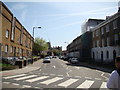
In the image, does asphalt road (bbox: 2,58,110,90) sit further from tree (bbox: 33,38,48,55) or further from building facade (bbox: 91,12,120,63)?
tree (bbox: 33,38,48,55)

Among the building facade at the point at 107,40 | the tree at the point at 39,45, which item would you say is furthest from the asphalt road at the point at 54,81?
the tree at the point at 39,45

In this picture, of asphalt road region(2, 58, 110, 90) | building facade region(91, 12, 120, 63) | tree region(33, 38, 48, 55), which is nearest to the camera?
asphalt road region(2, 58, 110, 90)

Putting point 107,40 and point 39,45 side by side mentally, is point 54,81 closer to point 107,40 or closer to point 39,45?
point 107,40

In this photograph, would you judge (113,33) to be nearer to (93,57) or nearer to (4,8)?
(93,57)

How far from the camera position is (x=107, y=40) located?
124ft

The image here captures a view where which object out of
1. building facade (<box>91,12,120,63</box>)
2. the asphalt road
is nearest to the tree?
building facade (<box>91,12,120,63</box>)

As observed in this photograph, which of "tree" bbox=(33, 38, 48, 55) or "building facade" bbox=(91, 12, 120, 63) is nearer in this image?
"building facade" bbox=(91, 12, 120, 63)

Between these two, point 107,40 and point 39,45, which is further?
point 39,45

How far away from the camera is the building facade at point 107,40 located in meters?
33.2

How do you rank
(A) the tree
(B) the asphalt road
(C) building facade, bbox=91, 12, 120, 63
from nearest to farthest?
(B) the asphalt road
(C) building facade, bbox=91, 12, 120, 63
(A) the tree

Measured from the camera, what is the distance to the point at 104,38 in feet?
129

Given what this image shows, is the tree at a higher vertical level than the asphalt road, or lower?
higher

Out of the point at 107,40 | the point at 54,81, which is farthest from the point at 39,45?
the point at 54,81

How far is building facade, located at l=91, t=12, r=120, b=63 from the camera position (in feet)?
109
